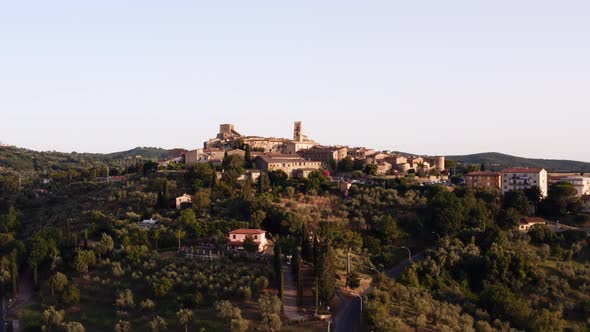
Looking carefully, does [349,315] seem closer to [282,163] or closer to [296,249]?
[296,249]

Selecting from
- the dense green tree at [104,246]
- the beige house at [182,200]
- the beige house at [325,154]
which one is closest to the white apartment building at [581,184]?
the beige house at [325,154]

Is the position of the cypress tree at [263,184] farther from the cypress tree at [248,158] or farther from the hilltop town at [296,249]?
the cypress tree at [248,158]

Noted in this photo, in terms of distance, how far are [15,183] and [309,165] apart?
4908cm

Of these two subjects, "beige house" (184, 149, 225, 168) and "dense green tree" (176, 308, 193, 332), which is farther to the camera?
"beige house" (184, 149, 225, 168)

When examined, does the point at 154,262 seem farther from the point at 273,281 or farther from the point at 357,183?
the point at 357,183

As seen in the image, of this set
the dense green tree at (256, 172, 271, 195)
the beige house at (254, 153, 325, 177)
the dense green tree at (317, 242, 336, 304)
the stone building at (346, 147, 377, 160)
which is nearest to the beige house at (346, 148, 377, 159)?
the stone building at (346, 147, 377, 160)

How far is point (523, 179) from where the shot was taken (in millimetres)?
73375

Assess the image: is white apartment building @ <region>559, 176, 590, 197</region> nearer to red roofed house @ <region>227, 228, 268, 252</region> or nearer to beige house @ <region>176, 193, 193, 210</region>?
red roofed house @ <region>227, 228, 268, 252</region>

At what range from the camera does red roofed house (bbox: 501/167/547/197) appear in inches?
2857

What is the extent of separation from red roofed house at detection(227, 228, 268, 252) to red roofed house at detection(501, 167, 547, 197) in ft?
113

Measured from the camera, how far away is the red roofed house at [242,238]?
52.6m

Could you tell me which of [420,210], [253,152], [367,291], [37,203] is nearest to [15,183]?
[37,203]

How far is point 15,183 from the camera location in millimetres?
96812

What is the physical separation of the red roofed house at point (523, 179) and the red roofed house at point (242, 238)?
113ft
